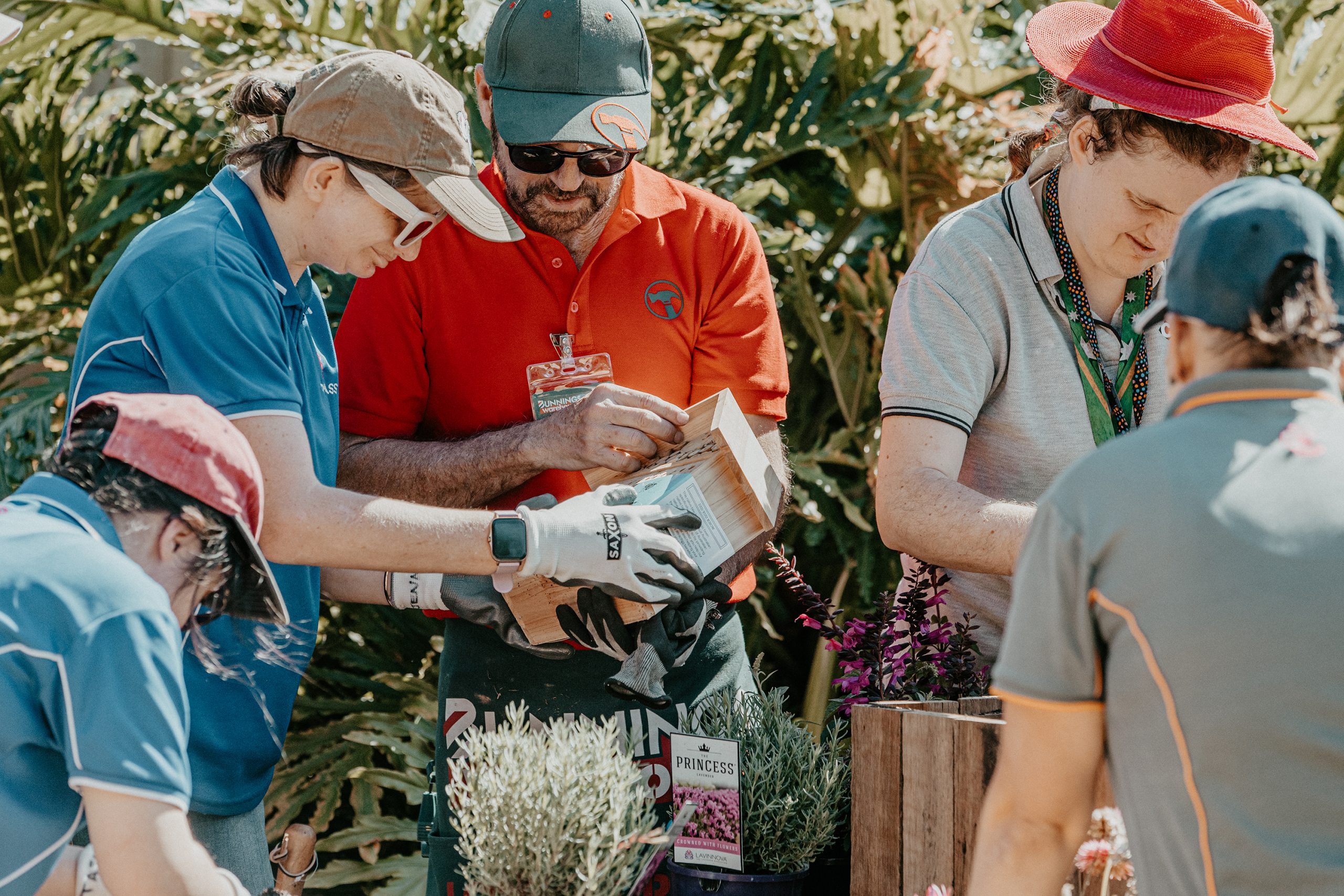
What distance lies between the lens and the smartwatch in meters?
1.94

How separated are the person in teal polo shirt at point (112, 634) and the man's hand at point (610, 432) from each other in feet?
2.47

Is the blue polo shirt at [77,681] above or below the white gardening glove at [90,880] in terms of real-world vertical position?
above

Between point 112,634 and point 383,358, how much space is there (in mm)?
1100

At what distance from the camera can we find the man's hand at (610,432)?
2.12 metres

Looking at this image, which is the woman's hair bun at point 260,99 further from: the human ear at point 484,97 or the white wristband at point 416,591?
the white wristband at point 416,591

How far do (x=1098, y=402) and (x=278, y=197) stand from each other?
4.48 ft

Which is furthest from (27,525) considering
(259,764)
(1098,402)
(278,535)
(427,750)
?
(427,750)

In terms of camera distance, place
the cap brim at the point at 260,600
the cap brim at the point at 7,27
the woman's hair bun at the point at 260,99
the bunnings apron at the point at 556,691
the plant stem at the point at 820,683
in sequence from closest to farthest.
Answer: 1. the cap brim at the point at 260,600
2. the woman's hair bun at the point at 260,99
3. the bunnings apron at the point at 556,691
4. the cap brim at the point at 7,27
5. the plant stem at the point at 820,683

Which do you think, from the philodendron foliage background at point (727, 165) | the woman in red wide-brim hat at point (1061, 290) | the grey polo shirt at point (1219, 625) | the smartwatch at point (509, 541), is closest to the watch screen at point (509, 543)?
the smartwatch at point (509, 541)

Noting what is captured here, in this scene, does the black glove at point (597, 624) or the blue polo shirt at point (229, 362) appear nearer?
the blue polo shirt at point (229, 362)

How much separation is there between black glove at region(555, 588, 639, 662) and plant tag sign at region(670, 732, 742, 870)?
35 centimetres

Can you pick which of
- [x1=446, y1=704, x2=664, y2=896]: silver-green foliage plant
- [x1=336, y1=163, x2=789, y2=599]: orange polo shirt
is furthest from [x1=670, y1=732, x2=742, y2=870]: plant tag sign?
[x1=336, y1=163, x2=789, y2=599]: orange polo shirt

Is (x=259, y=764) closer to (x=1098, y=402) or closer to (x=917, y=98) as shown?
(x=1098, y=402)

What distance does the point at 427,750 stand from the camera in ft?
12.5
